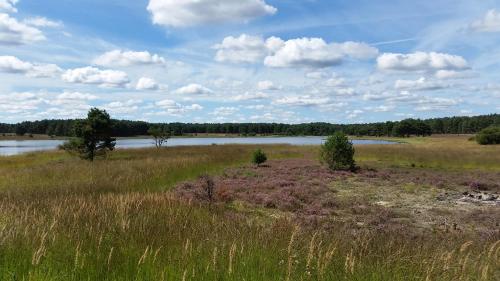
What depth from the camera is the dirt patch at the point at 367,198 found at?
14258mm

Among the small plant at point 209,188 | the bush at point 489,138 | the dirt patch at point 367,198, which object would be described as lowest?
the dirt patch at point 367,198

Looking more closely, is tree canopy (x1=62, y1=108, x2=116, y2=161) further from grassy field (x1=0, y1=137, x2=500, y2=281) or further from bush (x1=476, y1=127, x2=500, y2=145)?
bush (x1=476, y1=127, x2=500, y2=145)

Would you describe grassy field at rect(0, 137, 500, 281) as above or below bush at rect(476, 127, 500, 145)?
below

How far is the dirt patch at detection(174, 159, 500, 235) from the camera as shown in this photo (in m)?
14.3

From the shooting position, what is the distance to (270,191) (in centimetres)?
2138

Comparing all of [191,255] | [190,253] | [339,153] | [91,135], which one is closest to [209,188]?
A: [191,255]

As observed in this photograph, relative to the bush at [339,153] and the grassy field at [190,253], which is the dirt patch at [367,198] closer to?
the bush at [339,153]

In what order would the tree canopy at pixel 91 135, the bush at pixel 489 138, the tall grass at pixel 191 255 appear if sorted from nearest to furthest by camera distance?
the tall grass at pixel 191 255 → the tree canopy at pixel 91 135 → the bush at pixel 489 138

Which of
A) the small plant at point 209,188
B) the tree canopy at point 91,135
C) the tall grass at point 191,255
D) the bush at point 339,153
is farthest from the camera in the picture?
the tree canopy at point 91,135

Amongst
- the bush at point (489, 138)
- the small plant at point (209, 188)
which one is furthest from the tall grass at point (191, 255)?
the bush at point (489, 138)

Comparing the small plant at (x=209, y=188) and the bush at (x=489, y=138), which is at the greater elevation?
the bush at (x=489, y=138)

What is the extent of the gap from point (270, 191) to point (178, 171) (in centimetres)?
697

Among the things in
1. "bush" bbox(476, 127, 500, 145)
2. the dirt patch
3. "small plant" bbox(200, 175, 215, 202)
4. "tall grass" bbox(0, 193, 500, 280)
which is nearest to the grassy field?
"tall grass" bbox(0, 193, 500, 280)

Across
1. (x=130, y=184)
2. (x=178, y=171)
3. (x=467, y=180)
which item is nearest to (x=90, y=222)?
(x=130, y=184)
